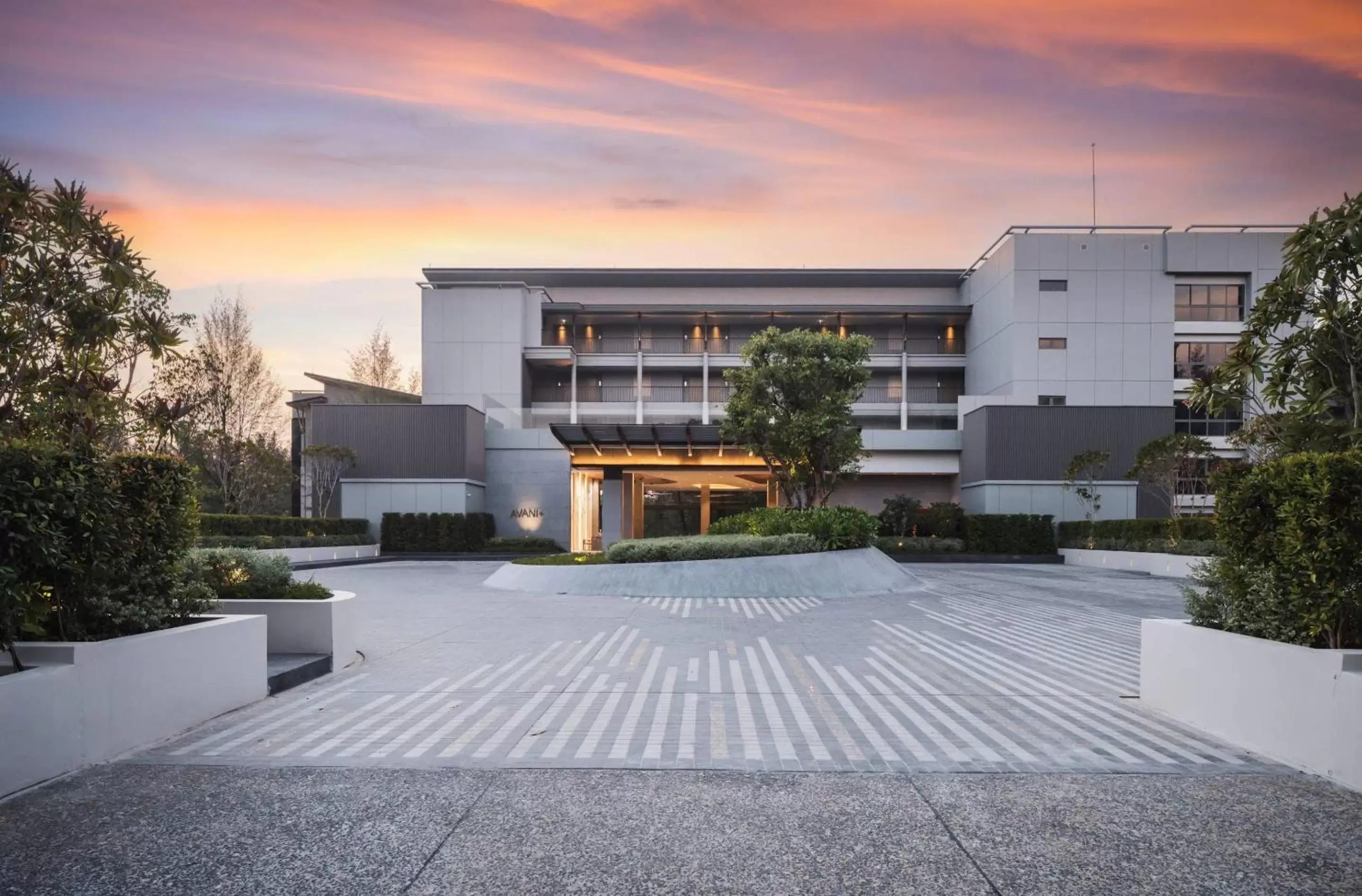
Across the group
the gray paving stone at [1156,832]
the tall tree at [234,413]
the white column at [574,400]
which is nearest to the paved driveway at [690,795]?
the gray paving stone at [1156,832]

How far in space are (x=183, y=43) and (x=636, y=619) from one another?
1130cm

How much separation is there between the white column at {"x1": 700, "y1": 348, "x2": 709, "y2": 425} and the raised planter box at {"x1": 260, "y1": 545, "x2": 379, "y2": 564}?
1907cm

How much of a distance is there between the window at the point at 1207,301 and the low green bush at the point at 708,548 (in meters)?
33.2

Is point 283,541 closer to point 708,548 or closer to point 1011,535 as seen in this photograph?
point 708,548

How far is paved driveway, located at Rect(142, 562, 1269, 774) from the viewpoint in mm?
4816

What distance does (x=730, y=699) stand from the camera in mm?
6402

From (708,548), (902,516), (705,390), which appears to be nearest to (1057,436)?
(902,516)

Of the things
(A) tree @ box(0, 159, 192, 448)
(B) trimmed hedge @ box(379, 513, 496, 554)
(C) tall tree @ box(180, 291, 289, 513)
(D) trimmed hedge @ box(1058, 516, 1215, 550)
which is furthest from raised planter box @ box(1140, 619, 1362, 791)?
(B) trimmed hedge @ box(379, 513, 496, 554)

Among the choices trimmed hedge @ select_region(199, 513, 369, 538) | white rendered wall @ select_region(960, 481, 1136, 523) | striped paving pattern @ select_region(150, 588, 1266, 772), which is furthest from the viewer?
white rendered wall @ select_region(960, 481, 1136, 523)

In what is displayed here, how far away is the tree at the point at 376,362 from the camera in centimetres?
4766

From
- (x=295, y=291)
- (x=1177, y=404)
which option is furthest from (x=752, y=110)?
(x=1177, y=404)

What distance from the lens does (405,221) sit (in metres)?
21.2

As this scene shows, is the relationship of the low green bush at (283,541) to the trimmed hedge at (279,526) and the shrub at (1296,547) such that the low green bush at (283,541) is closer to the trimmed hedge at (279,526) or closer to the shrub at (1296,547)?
the trimmed hedge at (279,526)

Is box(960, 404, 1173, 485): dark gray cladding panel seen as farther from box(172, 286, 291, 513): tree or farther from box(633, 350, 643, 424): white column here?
box(172, 286, 291, 513): tree
